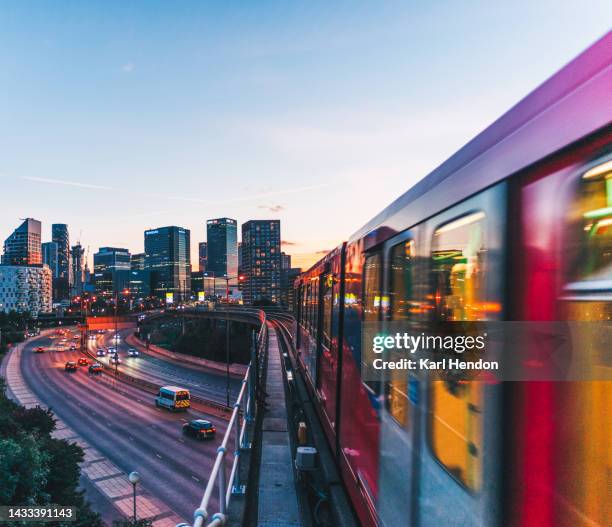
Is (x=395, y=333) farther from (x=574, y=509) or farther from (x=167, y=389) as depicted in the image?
(x=167, y=389)

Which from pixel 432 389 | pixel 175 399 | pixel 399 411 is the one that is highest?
pixel 432 389

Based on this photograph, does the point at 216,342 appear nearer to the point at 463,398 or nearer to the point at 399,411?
the point at 399,411

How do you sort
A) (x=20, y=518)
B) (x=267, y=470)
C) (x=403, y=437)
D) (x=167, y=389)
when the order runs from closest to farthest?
(x=403, y=437), (x=267, y=470), (x=20, y=518), (x=167, y=389)

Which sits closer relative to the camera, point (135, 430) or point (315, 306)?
point (315, 306)

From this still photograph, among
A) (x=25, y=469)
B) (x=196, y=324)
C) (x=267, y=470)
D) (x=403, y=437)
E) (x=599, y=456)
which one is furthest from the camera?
(x=196, y=324)

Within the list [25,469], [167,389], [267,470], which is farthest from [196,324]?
[267,470]

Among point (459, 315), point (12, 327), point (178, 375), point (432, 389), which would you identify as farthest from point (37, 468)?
point (12, 327)
